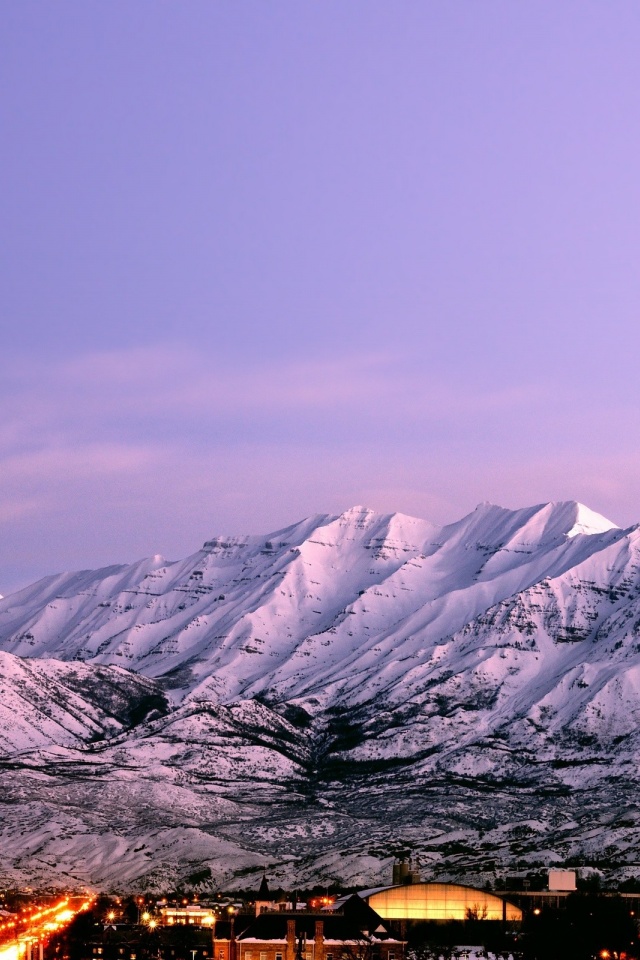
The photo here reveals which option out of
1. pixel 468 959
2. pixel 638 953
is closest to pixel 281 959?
pixel 468 959

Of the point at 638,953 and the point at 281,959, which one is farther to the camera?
the point at 638,953

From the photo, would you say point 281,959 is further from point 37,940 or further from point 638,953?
point 638,953

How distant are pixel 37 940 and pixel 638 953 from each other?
193 feet

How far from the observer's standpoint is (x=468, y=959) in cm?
19812

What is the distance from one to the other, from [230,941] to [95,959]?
56.0ft

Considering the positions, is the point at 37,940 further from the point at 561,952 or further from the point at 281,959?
the point at 561,952

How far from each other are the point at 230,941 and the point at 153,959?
11897 mm

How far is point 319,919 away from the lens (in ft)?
630

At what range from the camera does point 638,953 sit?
19962 centimetres

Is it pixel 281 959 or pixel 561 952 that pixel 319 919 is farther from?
pixel 561 952

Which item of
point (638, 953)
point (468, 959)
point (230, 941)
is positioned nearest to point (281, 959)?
point (230, 941)

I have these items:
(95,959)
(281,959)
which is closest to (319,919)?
(281,959)

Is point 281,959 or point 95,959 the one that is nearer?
point 281,959

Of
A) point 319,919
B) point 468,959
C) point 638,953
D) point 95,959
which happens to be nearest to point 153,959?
point 95,959
